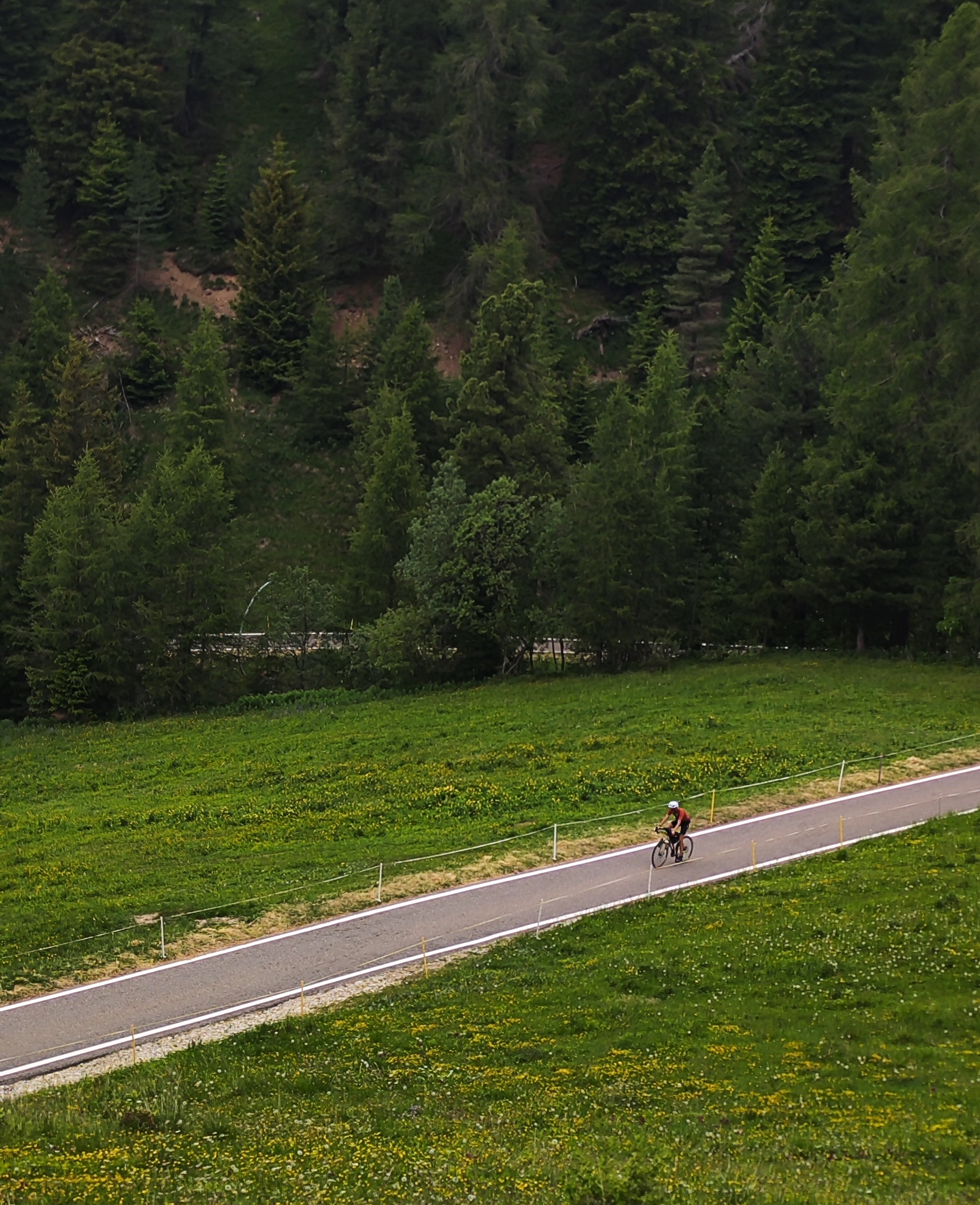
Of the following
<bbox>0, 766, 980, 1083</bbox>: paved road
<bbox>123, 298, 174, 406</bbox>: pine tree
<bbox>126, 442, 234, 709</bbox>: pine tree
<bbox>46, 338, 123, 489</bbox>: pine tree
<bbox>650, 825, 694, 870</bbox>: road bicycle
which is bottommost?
<bbox>0, 766, 980, 1083</bbox>: paved road

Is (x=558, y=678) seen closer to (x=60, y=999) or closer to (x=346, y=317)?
(x=60, y=999)

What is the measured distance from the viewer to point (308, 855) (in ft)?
103

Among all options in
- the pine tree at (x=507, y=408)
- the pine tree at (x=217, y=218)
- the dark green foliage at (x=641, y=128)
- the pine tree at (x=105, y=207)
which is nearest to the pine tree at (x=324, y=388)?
the pine tree at (x=217, y=218)

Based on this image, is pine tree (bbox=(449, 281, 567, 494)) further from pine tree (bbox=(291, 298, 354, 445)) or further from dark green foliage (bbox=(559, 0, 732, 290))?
dark green foliage (bbox=(559, 0, 732, 290))

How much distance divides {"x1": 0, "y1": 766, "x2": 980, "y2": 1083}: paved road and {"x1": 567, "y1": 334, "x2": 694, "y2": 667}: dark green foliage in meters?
20.3

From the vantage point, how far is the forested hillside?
51656mm

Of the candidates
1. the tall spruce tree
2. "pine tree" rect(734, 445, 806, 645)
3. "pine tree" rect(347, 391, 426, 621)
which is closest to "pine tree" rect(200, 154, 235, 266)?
"pine tree" rect(347, 391, 426, 621)

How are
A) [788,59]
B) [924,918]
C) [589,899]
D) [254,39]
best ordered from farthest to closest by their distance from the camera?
[254,39]
[788,59]
[589,899]
[924,918]

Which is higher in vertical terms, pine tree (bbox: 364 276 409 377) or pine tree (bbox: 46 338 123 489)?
pine tree (bbox: 364 276 409 377)

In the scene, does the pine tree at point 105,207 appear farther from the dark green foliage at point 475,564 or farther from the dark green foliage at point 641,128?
the dark green foliage at point 475,564

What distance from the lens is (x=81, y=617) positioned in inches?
2306

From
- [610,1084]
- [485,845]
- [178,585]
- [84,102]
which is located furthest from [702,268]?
[610,1084]

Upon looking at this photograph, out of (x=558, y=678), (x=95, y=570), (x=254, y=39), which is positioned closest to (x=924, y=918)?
(x=558, y=678)

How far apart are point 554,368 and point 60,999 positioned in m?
56.6
